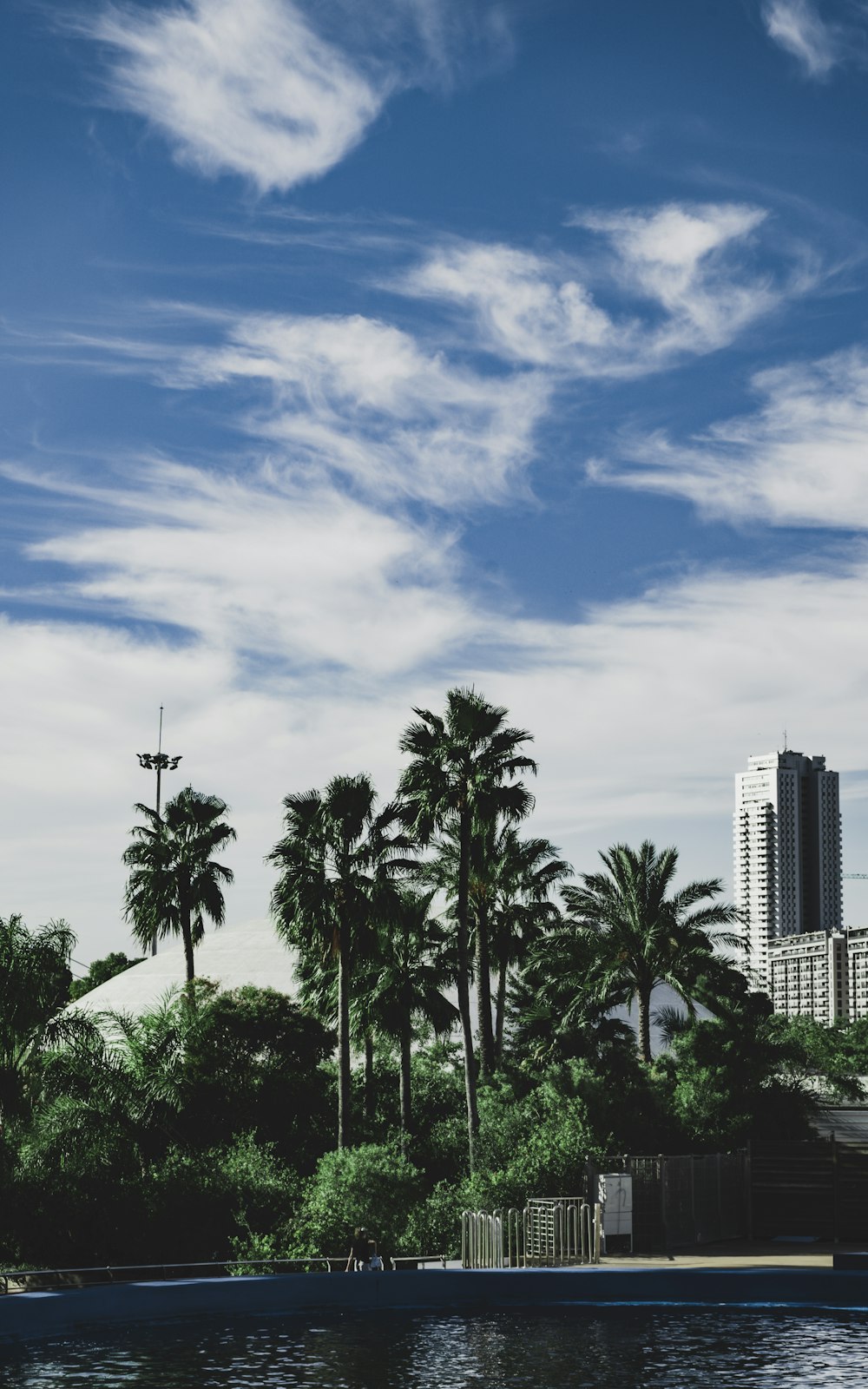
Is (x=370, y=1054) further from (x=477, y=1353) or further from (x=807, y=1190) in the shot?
(x=477, y=1353)

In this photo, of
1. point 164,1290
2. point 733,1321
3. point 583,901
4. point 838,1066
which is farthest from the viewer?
→ point 838,1066

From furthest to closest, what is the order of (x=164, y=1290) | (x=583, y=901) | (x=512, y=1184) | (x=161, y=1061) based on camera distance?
(x=583, y=901), (x=161, y=1061), (x=512, y=1184), (x=164, y=1290)

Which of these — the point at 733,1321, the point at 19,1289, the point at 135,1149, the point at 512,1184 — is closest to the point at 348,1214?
the point at 512,1184

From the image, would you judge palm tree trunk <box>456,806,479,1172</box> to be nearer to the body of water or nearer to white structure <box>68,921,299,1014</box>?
the body of water

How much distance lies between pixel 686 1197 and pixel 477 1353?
12128 millimetres

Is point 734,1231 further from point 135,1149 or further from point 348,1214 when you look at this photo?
point 135,1149

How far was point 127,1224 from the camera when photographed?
39281mm

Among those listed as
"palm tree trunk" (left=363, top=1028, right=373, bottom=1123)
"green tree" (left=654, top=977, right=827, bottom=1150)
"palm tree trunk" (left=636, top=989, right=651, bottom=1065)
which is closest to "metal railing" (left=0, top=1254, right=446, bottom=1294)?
"green tree" (left=654, top=977, right=827, bottom=1150)

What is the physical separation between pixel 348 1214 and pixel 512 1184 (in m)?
4.50

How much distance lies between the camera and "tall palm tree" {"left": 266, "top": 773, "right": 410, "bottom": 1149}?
4259 cm

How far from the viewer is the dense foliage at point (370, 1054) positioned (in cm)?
3766

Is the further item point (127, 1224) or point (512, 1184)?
point (127, 1224)

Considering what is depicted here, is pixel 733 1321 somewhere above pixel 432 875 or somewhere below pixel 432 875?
below

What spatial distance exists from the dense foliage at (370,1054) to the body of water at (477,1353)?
829 cm
